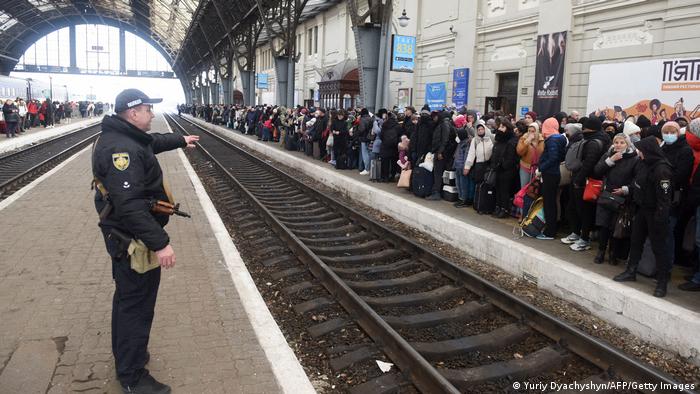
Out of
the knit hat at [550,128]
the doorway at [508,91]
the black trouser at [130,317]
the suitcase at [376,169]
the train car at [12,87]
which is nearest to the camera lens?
the black trouser at [130,317]

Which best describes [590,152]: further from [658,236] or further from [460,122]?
[460,122]

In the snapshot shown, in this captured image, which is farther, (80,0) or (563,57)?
(80,0)

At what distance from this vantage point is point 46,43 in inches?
3757

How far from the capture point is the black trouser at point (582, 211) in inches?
269

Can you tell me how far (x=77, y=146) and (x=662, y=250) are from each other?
23245mm

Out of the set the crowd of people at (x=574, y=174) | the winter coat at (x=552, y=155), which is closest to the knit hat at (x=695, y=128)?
the crowd of people at (x=574, y=174)

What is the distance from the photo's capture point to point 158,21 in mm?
78312

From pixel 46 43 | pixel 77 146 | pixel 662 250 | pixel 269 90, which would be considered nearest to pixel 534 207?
pixel 662 250

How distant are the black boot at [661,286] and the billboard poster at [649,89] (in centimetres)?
584

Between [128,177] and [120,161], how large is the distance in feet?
0.33

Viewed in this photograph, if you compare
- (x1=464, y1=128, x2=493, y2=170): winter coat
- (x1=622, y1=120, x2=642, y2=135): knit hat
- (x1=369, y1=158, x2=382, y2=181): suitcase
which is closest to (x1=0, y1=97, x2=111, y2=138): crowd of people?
(x1=369, y1=158, x2=382, y2=181): suitcase

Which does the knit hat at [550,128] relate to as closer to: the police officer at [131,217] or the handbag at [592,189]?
the handbag at [592,189]

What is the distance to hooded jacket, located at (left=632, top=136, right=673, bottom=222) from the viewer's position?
5.17 metres

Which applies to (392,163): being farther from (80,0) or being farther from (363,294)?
(80,0)
